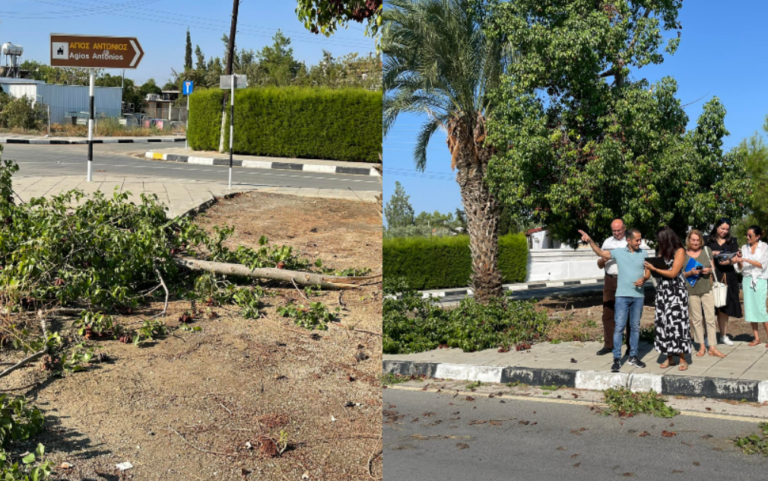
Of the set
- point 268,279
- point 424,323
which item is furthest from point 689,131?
point 424,323

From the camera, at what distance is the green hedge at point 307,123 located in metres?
18.7

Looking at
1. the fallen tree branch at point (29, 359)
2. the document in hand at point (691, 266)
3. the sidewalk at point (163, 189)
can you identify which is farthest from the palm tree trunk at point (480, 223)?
the sidewalk at point (163, 189)

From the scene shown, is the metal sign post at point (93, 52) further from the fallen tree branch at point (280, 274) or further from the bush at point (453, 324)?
the bush at point (453, 324)

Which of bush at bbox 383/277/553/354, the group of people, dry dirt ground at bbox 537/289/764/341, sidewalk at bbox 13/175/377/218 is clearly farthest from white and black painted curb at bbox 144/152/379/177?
bush at bbox 383/277/553/354

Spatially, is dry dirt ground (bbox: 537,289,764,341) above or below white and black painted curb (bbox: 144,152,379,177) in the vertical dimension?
below

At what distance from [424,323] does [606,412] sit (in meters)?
1.08

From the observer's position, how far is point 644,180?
18.6 ft

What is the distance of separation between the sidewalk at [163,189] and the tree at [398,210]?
22.4ft

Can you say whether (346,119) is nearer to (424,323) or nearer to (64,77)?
(424,323)

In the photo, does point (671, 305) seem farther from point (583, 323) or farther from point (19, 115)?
point (19, 115)

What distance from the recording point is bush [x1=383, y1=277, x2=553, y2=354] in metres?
1.62

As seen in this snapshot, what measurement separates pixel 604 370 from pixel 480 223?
4.08ft

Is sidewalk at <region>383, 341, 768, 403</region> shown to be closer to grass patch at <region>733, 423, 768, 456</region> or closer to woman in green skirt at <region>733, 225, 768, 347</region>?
woman in green skirt at <region>733, 225, 768, 347</region>

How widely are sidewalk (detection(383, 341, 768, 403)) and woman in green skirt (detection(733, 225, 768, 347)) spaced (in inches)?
13.6
